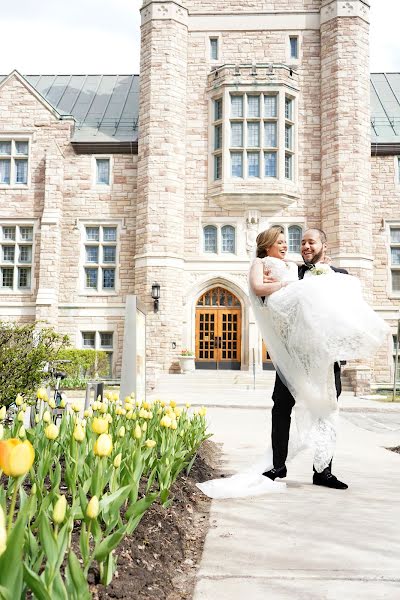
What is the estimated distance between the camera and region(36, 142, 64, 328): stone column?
65.6 feet

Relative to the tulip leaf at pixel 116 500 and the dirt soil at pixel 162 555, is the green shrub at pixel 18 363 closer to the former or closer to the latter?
the dirt soil at pixel 162 555

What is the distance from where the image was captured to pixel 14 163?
21.3 meters

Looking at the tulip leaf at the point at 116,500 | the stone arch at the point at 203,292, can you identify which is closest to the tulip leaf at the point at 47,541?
the tulip leaf at the point at 116,500

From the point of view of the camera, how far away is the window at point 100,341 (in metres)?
20.7

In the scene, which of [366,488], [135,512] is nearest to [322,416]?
[366,488]

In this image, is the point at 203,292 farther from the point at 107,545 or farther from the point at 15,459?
the point at 15,459

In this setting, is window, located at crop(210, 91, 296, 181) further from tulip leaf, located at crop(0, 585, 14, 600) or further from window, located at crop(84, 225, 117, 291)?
tulip leaf, located at crop(0, 585, 14, 600)

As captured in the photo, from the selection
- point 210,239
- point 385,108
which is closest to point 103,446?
point 210,239

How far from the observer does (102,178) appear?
70.1ft

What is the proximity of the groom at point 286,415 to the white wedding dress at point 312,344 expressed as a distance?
76 mm

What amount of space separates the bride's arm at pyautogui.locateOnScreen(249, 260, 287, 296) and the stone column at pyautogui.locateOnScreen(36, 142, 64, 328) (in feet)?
54.7

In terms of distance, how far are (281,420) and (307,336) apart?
68 cm

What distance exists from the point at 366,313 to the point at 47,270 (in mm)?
17626

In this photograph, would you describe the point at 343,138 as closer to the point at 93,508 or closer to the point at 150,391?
the point at 150,391
